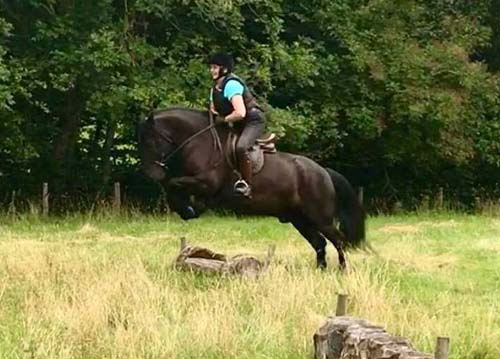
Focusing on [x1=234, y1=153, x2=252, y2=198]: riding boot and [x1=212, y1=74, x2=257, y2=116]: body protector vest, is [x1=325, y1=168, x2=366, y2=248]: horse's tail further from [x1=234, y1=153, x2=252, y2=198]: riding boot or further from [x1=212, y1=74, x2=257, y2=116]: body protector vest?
[x1=212, y1=74, x2=257, y2=116]: body protector vest

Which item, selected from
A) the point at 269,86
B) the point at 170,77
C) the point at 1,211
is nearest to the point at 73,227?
the point at 1,211

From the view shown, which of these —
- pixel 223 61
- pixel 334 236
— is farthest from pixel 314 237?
pixel 223 61

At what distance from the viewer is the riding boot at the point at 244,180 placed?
12555 millimetres

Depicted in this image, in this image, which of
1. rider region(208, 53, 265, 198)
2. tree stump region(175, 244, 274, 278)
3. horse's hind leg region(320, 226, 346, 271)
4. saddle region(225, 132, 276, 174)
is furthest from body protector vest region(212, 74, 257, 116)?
horse's hind leg region(320, 226, 346, 271)

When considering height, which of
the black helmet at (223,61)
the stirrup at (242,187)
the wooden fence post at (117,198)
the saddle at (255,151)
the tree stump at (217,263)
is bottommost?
the wooden fence post at (117,198)

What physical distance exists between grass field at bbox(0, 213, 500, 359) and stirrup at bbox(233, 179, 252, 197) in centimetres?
100

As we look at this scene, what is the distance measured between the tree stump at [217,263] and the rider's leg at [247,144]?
0.88 meters

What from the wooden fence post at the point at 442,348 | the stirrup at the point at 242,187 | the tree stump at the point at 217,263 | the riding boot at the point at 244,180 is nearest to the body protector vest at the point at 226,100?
the riding boot at the point at 244,180

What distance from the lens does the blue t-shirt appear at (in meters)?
12.1

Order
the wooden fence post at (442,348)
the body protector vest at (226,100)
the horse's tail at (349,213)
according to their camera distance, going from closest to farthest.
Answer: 1. the wooden fence post at (442,348)
2. the body protector vest at (226,100)
3. the horse's tail at (349,213)

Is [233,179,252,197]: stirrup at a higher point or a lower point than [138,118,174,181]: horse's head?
lower

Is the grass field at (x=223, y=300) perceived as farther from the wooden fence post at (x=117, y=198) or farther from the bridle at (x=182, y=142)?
the wooden fence post at (x=117, y=198)

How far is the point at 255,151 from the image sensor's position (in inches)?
499

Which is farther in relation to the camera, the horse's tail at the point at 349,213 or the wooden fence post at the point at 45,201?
the wooden fence post at the point at 45,201
